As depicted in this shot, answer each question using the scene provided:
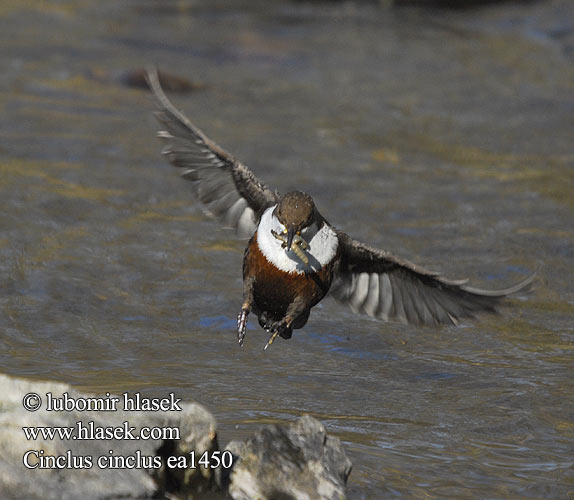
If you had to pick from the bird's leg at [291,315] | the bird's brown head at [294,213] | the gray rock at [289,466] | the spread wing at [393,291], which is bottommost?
the gray rock at [289,466]

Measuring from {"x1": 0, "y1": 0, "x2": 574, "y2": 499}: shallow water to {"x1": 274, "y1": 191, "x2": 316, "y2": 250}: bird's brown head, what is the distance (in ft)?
2.88

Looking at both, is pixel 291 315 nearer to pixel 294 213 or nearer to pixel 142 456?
pixel 294 213

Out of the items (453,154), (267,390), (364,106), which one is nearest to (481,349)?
(267,390)

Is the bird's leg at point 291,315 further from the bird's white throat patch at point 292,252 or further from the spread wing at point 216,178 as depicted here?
the spread wing at point 216,178

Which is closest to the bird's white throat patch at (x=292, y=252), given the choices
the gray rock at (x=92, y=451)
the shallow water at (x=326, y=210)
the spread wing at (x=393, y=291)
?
the spread wing at (x=393, y=291)

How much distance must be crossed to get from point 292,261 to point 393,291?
79 centimetres

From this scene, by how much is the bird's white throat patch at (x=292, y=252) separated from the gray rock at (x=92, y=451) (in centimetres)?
120

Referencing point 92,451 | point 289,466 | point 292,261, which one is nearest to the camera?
point 92,451

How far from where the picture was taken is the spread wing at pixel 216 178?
17.3ft

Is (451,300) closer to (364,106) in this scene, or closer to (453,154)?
(453,154)

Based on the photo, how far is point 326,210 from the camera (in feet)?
27.7

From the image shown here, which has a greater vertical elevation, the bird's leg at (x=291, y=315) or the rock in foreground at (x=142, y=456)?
the bird's leg at (x=291, y=315)

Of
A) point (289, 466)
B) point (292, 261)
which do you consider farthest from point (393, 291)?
point (289, 466)

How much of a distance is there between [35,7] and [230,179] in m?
9.68
